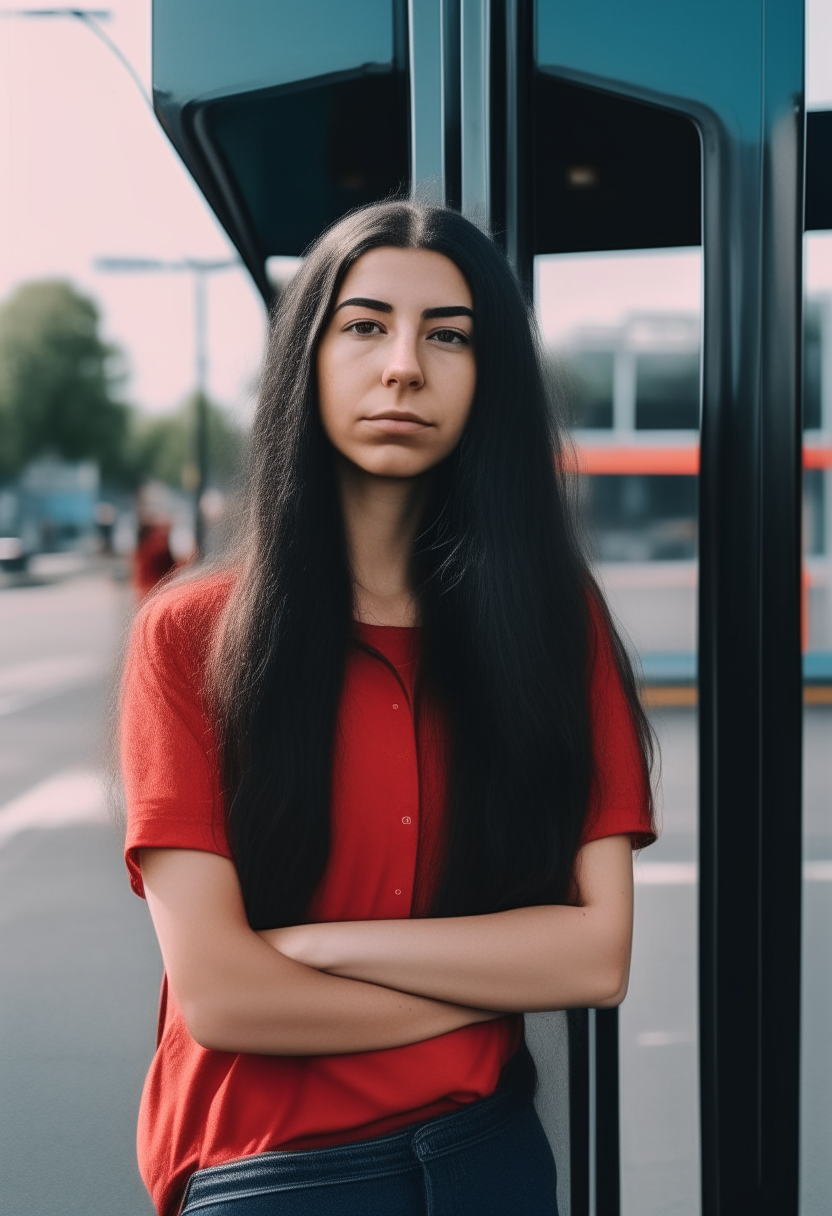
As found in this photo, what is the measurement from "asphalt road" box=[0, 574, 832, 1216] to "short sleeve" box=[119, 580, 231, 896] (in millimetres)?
224

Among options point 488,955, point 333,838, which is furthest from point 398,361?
point 488,955

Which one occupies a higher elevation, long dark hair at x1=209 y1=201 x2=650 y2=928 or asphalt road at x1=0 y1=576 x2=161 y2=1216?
long dark hair at x1=209 y1=201 x2=650 y2=928

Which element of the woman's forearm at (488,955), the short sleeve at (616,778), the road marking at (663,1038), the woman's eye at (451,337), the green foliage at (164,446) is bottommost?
the road marking at (663,1038)

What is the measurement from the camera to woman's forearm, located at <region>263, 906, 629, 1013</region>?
1.11 m

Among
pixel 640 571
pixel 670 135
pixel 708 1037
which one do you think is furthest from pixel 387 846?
pixel 640 571

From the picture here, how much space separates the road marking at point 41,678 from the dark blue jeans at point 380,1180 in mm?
9078

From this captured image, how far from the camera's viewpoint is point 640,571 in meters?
15.0

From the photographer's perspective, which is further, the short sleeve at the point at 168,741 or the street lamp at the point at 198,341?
the street lamp at the point at 198,341

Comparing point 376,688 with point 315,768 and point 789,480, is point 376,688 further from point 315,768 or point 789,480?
point 789,480

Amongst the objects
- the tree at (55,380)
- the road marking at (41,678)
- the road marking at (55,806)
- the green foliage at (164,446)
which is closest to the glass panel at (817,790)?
the road marking at (55,806)

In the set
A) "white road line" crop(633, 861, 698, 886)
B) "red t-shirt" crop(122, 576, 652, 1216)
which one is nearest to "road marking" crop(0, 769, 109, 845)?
"white road line" crop(633, 861, 698, 886)

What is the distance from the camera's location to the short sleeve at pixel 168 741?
1.09 metres

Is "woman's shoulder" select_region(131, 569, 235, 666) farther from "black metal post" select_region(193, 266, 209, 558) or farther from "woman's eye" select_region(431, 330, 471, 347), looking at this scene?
"black metal post" select_region(193, 266, 209, 558)

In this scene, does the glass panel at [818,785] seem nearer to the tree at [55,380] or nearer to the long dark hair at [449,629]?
the long dark hair at [449,629]
